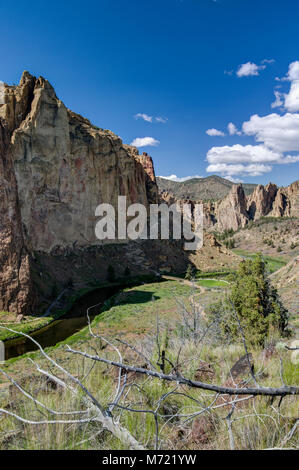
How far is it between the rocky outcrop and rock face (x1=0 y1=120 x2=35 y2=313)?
125170mm

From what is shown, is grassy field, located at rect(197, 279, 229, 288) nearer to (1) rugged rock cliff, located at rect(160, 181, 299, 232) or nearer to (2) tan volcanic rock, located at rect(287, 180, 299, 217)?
(1) rugged rock cliff, located at rect(160, 181, 299, 232)

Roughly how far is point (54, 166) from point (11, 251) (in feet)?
70.4

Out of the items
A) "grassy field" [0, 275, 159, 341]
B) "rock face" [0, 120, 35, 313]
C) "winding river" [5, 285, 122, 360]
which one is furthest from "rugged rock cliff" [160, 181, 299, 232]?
"rock face" [0, 120, 35, 313]

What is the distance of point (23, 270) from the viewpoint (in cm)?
2503

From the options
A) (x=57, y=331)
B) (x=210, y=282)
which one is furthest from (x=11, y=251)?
(x=210, y=282)

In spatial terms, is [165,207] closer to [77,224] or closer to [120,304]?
[77,224]

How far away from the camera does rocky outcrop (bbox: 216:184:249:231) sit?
140000 mm

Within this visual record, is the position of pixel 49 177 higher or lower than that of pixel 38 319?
higher

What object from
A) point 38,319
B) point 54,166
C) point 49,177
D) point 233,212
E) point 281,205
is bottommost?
point 38,319

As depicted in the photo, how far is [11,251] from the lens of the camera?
970 inches

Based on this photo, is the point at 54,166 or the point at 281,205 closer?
the point at 54,166

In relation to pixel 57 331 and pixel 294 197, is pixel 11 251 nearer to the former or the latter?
pixel 57 331

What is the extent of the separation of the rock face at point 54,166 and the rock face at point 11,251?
41.7 ft

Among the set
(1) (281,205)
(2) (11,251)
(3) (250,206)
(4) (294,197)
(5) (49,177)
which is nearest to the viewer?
(2) (11,251)
